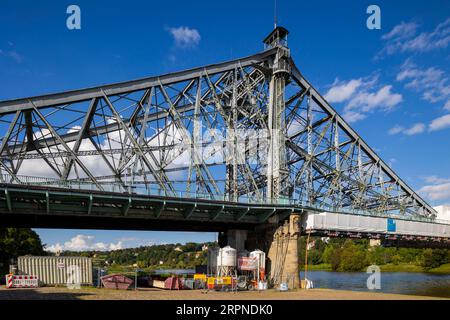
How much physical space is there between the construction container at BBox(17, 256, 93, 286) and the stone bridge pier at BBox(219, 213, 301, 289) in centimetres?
1594

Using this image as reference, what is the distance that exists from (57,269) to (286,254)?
22522 mm

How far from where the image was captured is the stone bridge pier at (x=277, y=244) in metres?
41.9

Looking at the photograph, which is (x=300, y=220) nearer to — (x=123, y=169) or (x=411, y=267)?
(x=123, y=169)

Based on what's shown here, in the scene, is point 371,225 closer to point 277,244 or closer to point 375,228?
point 375,228

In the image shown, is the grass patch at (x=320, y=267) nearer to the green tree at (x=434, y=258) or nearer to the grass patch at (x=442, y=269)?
the green tree at (x=434, y=258)

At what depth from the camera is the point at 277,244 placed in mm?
43875

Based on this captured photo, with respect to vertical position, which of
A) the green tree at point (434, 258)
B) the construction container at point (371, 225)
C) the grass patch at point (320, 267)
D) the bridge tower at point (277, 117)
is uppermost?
the bridge tower at point (277, 117)

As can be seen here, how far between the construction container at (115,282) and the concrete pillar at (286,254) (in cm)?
1515

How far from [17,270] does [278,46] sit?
40.6m

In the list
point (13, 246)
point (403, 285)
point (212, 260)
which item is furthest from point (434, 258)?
point (13, 246)

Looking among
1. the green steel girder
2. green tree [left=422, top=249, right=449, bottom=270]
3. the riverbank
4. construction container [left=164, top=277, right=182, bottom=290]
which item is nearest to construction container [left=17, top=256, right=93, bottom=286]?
the green steel girder

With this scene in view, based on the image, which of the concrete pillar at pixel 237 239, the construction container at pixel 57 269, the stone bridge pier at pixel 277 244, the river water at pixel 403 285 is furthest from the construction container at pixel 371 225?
the construction container at pixel 57 269

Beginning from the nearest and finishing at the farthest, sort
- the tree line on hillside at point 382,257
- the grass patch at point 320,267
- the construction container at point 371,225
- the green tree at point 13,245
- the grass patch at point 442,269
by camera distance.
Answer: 1. the construction container at point 371,225
2. the green tree at point 13,245
3. the grass patch at point 442,269
4. the tree line on hillside at point 382,257
5. the grass patch at point 320,267
